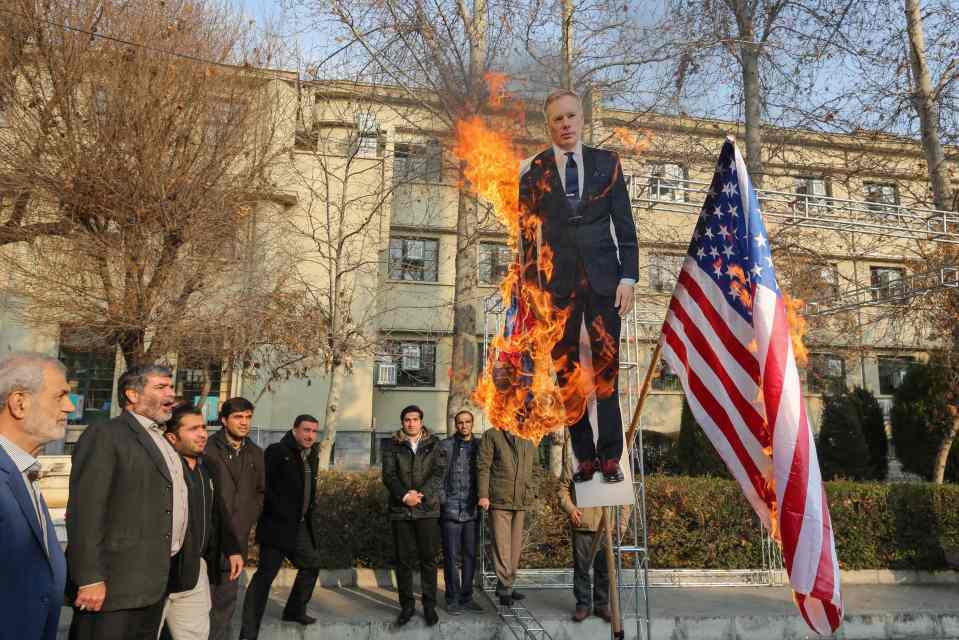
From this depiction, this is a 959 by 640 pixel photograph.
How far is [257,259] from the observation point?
14312mm

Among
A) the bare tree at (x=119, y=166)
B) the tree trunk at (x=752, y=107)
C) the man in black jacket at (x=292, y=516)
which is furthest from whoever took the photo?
the tree trunk at (x=752, y=107)

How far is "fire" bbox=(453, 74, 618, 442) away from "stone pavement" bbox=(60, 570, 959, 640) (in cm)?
257

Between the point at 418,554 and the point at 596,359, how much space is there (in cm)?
318

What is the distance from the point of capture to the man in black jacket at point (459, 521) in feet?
23.5

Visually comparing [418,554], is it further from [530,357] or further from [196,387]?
[196,387]

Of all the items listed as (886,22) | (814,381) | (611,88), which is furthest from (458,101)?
(814,381)

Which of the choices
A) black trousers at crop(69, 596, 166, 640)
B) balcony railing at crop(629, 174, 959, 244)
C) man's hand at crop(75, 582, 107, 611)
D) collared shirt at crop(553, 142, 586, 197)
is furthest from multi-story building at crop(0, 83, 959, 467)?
man's hand at crop(75, 582, 107, 611)

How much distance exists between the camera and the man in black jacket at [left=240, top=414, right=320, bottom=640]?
6.22m

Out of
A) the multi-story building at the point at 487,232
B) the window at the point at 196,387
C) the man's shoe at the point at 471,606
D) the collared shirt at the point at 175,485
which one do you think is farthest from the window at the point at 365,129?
the collared shirt at the point at 175,485

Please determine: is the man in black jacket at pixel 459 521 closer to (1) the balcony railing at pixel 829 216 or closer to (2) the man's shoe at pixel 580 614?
(2) the man's shoe at pixel 580 614

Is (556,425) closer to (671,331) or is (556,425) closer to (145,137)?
(671,331)

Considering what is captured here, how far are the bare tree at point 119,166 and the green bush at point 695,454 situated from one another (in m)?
10.8

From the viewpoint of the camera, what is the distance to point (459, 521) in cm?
732

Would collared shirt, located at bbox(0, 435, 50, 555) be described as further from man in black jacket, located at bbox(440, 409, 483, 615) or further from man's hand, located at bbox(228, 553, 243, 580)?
man in black jacket, located at bbox(440, 409, 483, 615)
